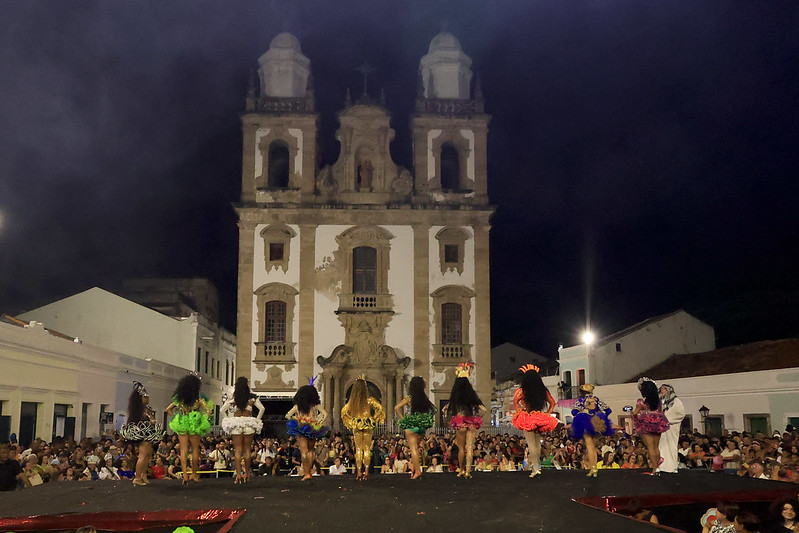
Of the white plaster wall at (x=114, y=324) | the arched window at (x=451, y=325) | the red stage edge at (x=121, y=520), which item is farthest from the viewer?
the white plaster wall at (x=114, y=324)

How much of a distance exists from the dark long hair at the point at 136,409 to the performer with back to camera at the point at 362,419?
11.2ft

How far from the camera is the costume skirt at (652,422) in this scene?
43.8ft

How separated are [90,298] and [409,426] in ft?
97.3

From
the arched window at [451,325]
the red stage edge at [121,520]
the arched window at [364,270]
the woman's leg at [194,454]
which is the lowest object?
the red stage edge at [121,520]

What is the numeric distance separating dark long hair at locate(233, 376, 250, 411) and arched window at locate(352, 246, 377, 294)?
22.6 metres

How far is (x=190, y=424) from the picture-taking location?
13.6 m

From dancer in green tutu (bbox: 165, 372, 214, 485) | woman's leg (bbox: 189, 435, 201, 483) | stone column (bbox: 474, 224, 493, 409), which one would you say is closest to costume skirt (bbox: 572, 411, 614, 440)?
dancer in green tutu (bbox: 165, 372, 214, 485)

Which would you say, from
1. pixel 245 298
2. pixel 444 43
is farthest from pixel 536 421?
pixel 444 43

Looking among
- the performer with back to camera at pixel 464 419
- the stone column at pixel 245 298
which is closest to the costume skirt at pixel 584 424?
the performer with back to camera at pixel 464 419

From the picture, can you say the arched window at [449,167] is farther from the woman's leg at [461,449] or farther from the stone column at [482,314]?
the woman's leg at [461,449]

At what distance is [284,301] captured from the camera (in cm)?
3597

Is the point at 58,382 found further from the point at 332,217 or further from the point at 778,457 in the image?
the point at 778,457

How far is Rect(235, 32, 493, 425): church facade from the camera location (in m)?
35.4

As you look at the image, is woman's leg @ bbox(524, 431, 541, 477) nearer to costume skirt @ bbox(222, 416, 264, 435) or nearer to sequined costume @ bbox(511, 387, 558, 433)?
sequined costume @ bbox(511, 387, 558, 433)
